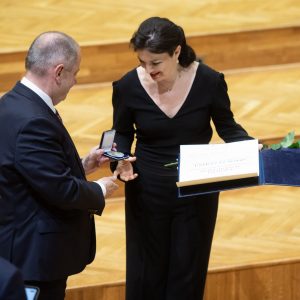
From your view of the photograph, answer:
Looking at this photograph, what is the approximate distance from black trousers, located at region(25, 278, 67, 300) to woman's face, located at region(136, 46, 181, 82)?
1.86 ft

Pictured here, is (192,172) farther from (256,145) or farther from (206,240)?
(206,240)

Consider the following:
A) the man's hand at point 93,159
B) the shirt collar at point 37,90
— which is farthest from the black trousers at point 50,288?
the shirt collar at point 37,90

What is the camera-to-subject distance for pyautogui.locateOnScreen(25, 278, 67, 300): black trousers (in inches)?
79.2

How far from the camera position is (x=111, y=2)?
A: 4.46 m

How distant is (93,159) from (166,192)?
23cm

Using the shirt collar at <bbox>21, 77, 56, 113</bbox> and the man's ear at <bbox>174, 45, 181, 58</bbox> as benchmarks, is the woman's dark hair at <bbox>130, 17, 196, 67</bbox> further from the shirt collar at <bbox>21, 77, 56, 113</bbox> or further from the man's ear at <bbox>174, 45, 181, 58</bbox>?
the shirt collar at <bbox>21, 77, 56, 113</bbox>

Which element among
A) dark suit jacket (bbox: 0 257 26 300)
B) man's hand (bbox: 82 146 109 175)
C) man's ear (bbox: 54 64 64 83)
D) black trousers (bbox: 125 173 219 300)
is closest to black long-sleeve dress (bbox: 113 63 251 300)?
black trousers (bbox: 125 173 219 300)

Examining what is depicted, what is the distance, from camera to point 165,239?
7.83ft

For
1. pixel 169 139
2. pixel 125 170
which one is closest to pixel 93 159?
pixel 125 170

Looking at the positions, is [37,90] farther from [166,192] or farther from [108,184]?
[166,192]

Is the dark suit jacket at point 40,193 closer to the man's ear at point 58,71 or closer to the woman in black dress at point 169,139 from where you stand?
the man's ear at point 58,71

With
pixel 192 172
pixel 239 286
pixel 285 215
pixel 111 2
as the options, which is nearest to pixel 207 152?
pixel 192 172

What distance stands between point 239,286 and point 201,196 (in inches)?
26.2

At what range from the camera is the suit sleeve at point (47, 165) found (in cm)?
187
